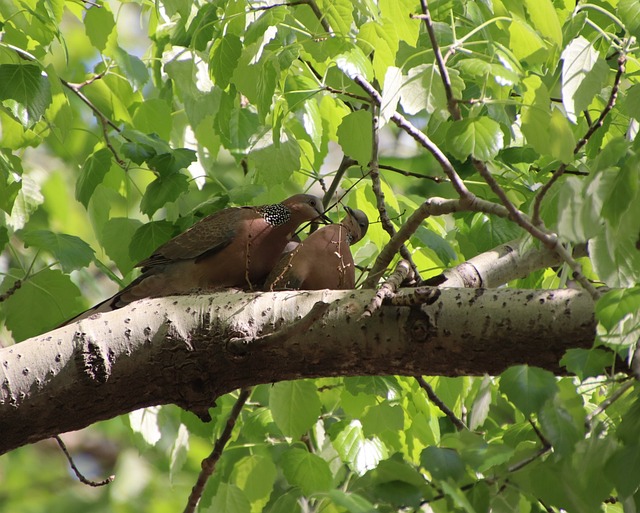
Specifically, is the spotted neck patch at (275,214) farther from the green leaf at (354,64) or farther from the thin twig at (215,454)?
the green leaf at (354,64)

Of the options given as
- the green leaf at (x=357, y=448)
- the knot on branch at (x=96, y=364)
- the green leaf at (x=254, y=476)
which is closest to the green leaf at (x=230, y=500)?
the green leaf at (x=254, y=476)

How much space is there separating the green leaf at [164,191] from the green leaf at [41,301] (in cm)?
46

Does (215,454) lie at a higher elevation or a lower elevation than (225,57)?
lower

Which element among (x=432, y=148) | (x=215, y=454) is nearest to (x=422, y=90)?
(x=432, y=148)

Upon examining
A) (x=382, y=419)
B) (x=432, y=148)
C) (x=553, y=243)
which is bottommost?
(x=382, y=419)

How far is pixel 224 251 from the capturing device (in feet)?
12.3

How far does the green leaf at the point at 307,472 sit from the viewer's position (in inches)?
131

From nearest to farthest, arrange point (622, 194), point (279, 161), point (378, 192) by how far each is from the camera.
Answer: point (622, 194) → point (378, 192) → point (279, 161)

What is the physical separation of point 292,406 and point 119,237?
1.06 meters

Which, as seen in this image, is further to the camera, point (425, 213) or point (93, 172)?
point (93, 172)

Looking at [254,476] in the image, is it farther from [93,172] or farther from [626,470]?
[626,470]

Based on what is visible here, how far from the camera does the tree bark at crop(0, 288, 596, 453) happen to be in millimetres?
2355

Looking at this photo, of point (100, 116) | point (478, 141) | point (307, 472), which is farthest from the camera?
point (100, 116)

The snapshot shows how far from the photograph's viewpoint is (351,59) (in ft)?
8.61
